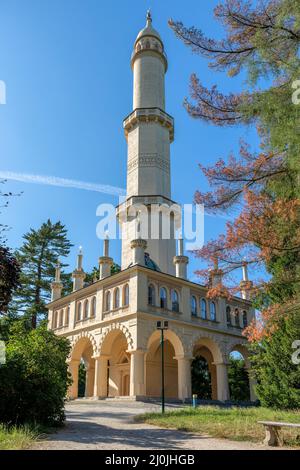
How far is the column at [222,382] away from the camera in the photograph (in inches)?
1254

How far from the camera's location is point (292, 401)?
49.2 feet

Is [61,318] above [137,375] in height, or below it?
above

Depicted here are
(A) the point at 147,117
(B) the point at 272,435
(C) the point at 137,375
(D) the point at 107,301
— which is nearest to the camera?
(B) the point at 272,435

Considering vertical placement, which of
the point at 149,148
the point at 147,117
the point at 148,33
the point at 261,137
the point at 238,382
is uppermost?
the point at 148,33

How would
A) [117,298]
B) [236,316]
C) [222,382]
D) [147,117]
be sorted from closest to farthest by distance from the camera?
[117,298], [222,382], [236,316], [147,117]

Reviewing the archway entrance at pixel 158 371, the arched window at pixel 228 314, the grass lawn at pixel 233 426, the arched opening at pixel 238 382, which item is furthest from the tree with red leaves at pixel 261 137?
the arched opening at pixel 238 382

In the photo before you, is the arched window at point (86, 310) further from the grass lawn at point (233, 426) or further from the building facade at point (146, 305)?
the grass lawn at point (233, 426)

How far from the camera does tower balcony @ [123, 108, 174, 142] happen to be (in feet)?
127

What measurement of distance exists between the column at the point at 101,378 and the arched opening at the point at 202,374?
11.1m

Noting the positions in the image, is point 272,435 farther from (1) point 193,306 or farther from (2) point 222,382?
(2) point 222,382

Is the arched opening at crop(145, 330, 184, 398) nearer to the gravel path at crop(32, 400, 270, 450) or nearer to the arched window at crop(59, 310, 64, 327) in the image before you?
the arched window at crop(59, 310, 64, 327)

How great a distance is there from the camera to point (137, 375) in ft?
83.9

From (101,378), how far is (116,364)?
114 inches

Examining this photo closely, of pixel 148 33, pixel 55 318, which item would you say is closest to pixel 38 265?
pixel 55 318
